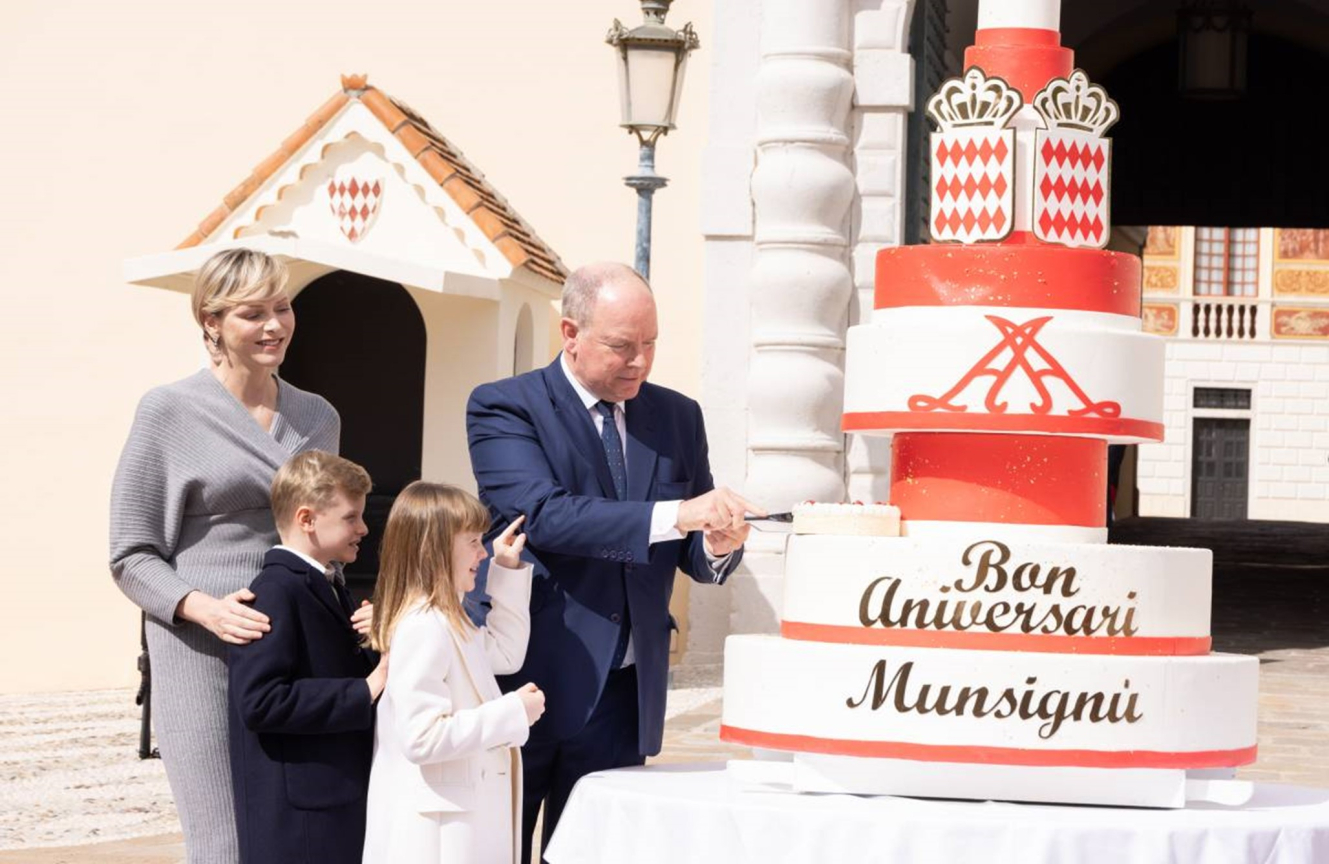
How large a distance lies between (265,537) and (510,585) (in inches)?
19.3

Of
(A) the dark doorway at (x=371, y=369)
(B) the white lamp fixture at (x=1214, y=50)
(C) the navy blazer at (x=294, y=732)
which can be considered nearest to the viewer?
(C) the navy blazer at (x=294, y=732)

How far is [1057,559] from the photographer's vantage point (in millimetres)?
3875

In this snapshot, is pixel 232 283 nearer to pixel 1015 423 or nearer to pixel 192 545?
pixel 192 545

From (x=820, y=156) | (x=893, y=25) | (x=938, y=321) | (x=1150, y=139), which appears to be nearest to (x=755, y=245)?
(x=820, y=156)

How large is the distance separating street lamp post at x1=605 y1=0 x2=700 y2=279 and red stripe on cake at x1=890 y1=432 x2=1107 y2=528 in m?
5.68

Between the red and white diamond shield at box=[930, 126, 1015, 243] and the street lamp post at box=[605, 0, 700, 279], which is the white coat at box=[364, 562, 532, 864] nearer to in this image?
the red and white diamond shield at box=[930, 126, 1015, 243]

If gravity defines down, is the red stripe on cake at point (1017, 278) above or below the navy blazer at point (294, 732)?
above

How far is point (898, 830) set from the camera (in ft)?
11.9

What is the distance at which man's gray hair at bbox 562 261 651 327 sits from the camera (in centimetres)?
414

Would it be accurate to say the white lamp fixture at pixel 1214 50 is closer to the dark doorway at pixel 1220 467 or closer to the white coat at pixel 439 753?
the white coat at pixel 439 753

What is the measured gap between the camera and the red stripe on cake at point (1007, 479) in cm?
402

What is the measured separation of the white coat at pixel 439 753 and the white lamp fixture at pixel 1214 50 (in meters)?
11.4

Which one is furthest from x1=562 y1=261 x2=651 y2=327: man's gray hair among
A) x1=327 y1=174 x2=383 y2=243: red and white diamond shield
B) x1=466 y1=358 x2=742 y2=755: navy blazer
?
x1=327 y1=174 x2=383 y2=243: red and white diamond shield

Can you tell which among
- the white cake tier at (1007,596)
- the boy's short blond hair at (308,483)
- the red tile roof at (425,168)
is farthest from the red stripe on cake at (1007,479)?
the red tile roof at (425,168)
